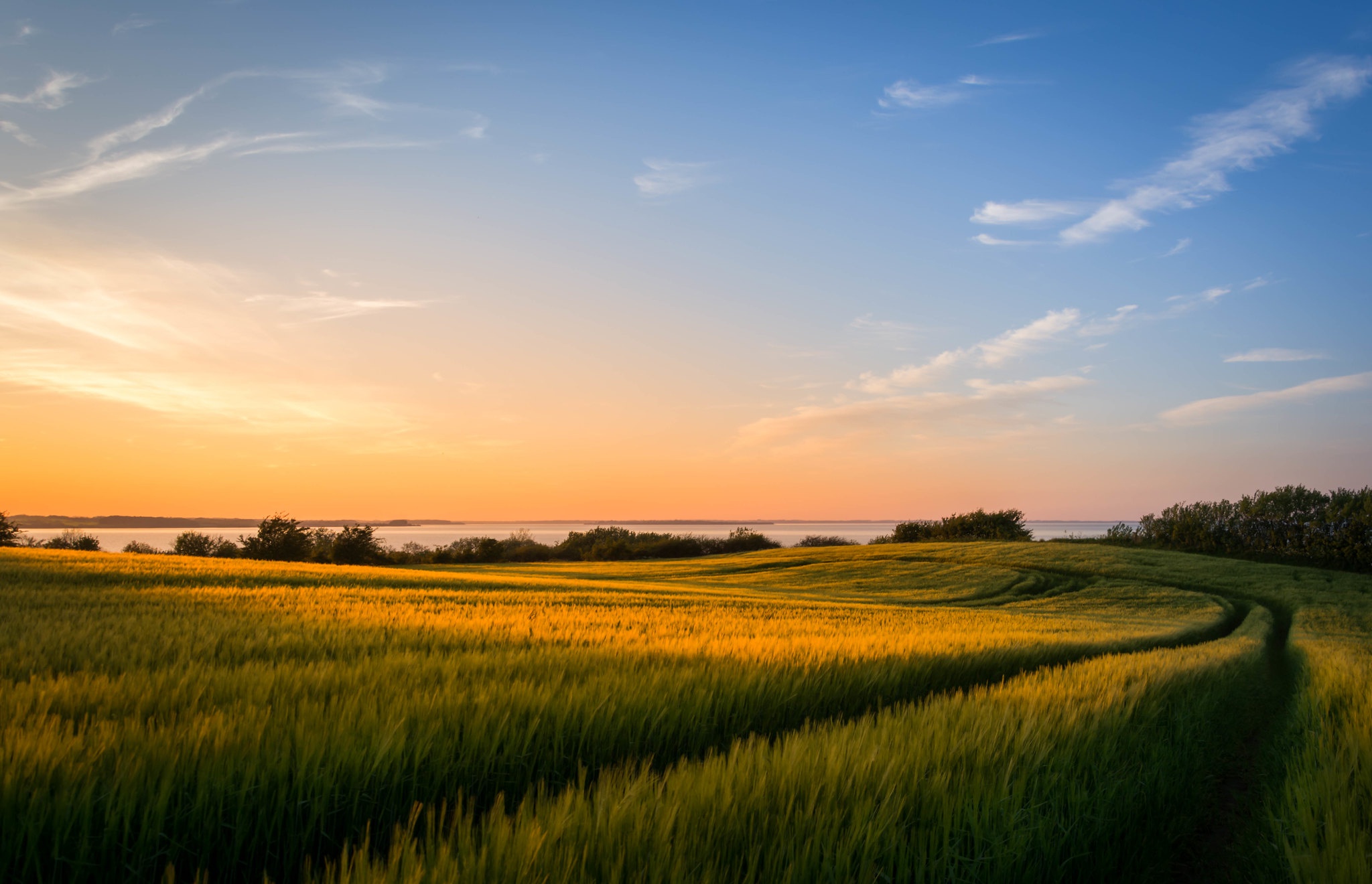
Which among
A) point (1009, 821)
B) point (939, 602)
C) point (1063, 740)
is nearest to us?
point (1009, 821)

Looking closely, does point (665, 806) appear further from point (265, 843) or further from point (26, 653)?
point (26, 653)

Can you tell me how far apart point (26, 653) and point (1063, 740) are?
7173 millimetres

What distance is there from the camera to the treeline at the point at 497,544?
3828 cm

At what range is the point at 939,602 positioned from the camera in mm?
29953

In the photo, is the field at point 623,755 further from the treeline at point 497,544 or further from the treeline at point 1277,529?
the treeline at point 1277,529

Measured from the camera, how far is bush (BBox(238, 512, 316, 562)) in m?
38.0

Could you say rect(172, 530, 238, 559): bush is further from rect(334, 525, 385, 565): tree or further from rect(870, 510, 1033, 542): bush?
rect(870, 510, 1033, 542): bush

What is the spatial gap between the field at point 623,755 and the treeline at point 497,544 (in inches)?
1396

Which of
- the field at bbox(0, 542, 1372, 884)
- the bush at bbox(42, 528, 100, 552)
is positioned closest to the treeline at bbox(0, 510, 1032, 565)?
the bush at bbox(42, 528, 100, 552)

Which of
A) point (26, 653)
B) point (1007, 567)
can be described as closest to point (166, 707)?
point (26, 653)

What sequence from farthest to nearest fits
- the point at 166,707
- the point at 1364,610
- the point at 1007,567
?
the point at 1007,567 < the point at 1364,610 < the point at 166,707

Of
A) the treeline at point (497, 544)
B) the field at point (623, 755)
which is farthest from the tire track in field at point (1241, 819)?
the treeline at point (497, 544)

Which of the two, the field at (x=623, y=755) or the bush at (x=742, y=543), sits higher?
the field at (x=623, y=755)

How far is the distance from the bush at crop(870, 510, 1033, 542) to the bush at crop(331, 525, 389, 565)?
51.2 m
